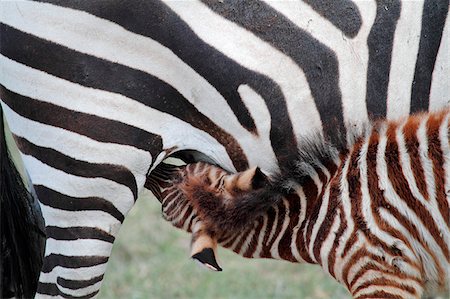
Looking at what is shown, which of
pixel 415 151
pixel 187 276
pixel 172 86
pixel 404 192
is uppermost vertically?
pixel 187 276

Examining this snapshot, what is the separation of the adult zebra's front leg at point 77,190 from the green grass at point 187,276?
2662 mm

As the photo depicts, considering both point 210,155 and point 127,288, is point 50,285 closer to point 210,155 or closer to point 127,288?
point 210,155

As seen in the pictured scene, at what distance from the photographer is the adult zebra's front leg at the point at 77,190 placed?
3.68 metres

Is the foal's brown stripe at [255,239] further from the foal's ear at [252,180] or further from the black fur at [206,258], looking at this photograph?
the black fur at [206,258]

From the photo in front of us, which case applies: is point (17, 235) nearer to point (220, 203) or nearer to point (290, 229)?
point (220, 203)

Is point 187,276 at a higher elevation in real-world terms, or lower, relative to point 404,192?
higher

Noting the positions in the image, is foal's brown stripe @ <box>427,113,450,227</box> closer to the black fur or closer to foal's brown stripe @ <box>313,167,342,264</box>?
foal's brown stripe @ <box>313,167,342,264</box>

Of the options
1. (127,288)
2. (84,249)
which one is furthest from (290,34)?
(127,288)

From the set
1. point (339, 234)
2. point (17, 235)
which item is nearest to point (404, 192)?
point (339, 234)

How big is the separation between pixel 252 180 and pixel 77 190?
0.76 m

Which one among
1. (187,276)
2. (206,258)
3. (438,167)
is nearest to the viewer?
(438,167)

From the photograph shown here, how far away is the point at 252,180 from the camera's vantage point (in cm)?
349

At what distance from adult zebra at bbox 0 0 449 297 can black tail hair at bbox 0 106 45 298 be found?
1.87 feet

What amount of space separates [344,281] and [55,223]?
4.14 ft
